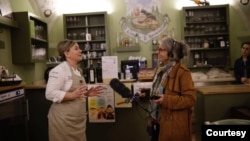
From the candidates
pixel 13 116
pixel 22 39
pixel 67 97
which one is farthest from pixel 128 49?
pixel 67 97

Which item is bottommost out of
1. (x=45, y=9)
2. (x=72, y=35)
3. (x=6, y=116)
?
(x=6, y=116)

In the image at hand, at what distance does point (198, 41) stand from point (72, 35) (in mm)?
2736

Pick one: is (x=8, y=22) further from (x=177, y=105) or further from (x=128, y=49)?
(x=128, y=49)

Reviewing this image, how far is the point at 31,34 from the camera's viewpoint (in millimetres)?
4137

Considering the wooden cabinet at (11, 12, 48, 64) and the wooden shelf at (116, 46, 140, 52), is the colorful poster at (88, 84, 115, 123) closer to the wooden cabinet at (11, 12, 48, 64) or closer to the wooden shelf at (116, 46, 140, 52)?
the wooden cabinet at (11, 12, 48, 64)

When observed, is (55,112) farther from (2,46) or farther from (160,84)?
(2,46)

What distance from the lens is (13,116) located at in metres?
2.81

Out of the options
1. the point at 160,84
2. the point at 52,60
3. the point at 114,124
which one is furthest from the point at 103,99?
the point at 52,60

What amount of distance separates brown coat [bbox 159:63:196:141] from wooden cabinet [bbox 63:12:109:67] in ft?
13.4

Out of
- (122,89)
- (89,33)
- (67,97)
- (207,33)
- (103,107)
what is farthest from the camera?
(89,33)

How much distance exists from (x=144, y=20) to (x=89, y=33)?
1264mm

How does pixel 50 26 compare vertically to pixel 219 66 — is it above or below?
above

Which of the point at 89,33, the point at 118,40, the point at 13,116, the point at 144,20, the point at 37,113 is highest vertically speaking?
the point at 144,20

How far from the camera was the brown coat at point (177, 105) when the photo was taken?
1.96 m
